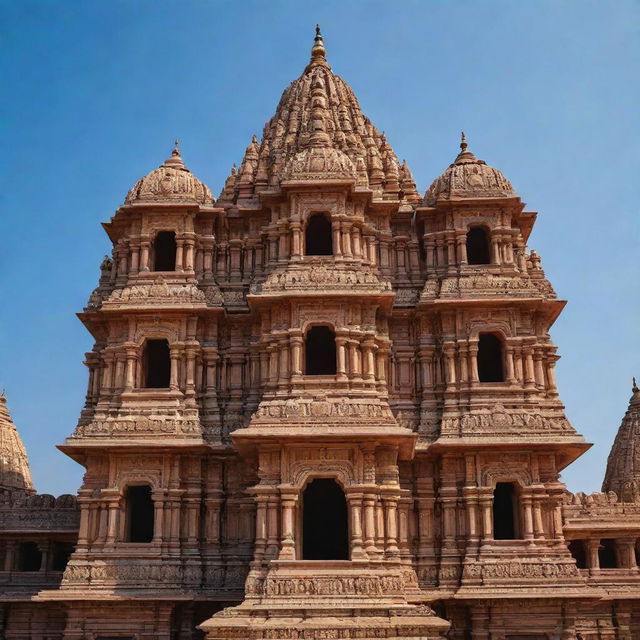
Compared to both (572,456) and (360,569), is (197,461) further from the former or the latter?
(572,456)

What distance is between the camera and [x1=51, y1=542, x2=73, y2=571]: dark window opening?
25.7 m

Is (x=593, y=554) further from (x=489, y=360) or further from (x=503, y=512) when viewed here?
(x=489, y=360)

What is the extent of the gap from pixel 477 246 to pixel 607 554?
1041 centimetres

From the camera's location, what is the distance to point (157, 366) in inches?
1006

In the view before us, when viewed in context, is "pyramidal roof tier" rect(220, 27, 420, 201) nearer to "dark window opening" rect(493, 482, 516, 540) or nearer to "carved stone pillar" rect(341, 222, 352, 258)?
"carved stone pillar" rect(341, 222, 352, 258)

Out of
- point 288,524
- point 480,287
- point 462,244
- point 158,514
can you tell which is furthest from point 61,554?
point 462,244

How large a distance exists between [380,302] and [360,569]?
23.6ft

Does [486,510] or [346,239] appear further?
[346,239]

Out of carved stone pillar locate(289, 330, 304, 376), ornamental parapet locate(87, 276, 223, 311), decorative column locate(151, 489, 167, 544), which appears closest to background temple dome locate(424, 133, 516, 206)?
carved stone pillar locate(289, 330, 304, 376)

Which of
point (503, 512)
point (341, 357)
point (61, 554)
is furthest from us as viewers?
point (61, 554)

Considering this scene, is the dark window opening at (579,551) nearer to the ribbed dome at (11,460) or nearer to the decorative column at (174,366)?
the decorative column at (174,366)

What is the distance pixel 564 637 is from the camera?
20.6 metres

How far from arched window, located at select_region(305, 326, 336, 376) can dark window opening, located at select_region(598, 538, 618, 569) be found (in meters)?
9.66

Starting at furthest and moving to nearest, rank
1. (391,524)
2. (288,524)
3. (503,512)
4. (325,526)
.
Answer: (325,526), (503,512), (391,524), (288,524)
